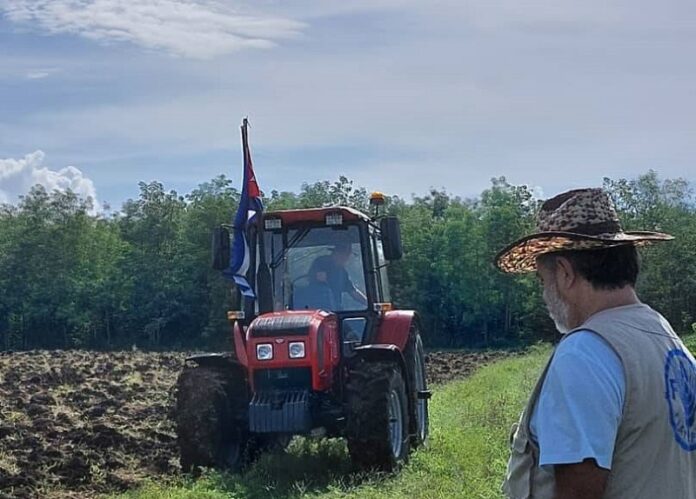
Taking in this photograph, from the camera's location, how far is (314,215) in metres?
9.17

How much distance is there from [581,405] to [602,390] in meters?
0.06

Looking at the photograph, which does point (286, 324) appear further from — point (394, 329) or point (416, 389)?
point (416, 389)

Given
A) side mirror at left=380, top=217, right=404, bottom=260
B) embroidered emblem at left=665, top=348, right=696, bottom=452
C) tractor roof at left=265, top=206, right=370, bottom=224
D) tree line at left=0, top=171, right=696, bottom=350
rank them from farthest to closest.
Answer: tree line at left=0, top=171, right=696, bottom=350 → tractor roof at left=265, top=206, right=370, bottom=224 → side mirror at left=380, top=217, right=404, bottom=260 → embroidered emblem at left=665, top=348, right=696, bottom=452

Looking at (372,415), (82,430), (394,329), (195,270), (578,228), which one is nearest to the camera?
(578,228)

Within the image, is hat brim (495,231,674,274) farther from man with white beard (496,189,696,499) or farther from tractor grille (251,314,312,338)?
tractor grille (251,314,312,338)

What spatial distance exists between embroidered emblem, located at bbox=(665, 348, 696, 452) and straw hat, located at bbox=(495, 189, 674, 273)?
0.34 m

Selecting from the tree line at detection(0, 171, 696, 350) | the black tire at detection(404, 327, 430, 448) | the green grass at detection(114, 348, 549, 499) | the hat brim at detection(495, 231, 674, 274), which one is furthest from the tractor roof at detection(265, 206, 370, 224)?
the tree line at detection(0, 171, 696, 350)

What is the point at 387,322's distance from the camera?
368 inches

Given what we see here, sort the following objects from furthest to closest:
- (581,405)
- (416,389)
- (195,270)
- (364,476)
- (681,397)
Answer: (195,270) < (416,389) < (364,476) < (681,397) < (581,405)

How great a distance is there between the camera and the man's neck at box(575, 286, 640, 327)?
2.50 metres

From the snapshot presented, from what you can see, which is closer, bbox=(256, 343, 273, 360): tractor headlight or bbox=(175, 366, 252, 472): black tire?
bbox=(175, 366, 252, 472): black tire

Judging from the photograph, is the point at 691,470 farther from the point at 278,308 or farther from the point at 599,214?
the point at 278,308

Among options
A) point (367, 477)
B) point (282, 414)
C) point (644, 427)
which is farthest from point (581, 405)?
point (282, 414)

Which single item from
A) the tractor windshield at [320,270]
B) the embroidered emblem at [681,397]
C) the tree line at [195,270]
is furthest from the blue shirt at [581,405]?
the tree line at [195,270]
